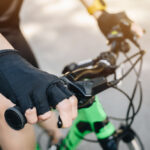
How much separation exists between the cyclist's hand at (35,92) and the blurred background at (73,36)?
1781mm

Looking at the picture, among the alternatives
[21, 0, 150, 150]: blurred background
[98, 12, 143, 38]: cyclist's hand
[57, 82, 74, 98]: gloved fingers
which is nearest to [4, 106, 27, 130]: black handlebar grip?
[57, 82, 74, 98]: gloved fingers

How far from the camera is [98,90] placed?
2.82ft

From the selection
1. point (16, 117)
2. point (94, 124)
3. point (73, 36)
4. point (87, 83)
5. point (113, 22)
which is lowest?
point (73, 36)

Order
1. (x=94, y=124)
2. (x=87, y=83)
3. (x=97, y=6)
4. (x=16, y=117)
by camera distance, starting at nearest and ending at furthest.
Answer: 1. (x=16, y=117)
2. (x=87, y=83)
3. (x=94, y=124)
4. (x=97, y=6)

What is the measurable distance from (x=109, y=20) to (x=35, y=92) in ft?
2.37

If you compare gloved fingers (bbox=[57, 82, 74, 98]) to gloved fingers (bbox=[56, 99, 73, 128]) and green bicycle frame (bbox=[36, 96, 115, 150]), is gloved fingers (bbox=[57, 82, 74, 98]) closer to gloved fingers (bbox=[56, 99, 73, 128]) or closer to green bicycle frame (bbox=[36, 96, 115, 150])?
gloved fingers (bbox=[56, 99, 73, 128])

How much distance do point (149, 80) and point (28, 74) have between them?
2.26m

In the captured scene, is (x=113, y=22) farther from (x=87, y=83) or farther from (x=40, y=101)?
(x=40, y=101)

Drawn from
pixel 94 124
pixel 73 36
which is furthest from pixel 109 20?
pixel 73 36

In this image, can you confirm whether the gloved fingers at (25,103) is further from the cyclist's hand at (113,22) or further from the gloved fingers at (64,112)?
the cyclist's hand at (113,22)

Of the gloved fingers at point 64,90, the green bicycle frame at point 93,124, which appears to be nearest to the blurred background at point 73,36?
the green bicycle frame at point 93,124

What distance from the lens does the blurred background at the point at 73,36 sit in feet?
8.88

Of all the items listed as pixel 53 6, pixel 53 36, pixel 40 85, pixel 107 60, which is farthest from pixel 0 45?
pixel 53 6

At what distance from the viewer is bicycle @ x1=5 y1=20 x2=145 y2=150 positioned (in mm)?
818
